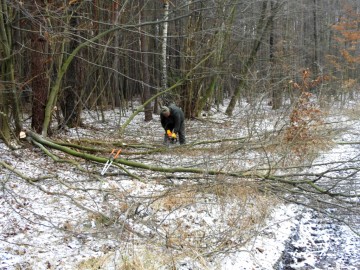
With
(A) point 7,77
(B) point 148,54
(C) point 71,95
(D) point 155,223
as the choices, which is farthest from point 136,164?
(B) point 148,54

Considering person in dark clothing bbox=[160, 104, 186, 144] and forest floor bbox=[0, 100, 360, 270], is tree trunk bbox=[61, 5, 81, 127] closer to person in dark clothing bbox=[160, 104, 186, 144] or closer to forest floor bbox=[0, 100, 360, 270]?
person in dark clothing bbox=[160, 104, 186, 144]

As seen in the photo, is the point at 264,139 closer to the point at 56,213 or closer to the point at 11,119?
the point at 56,213

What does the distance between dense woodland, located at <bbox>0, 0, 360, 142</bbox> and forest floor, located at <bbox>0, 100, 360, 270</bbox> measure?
2.18 m

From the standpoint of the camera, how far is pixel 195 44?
15812mm

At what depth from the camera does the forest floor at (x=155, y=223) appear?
4.67 m

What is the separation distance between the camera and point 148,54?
19.4 meters

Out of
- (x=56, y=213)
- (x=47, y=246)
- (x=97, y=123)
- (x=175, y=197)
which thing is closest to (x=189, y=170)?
(x=175, y=197)

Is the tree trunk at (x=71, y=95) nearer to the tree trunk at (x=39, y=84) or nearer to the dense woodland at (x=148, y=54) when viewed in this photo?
the dense woodland at (x=148, y=54)

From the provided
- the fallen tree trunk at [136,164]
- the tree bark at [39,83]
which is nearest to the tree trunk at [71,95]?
the tree bark at [39,83]

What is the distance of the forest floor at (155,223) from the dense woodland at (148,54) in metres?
2.18

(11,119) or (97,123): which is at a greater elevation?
(11,119)

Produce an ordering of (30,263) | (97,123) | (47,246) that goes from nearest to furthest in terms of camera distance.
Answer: (30,263) → (47,246) → (97,123)

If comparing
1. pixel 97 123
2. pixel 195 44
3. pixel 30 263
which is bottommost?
pixel 97 123

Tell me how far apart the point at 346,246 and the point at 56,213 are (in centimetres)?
410
